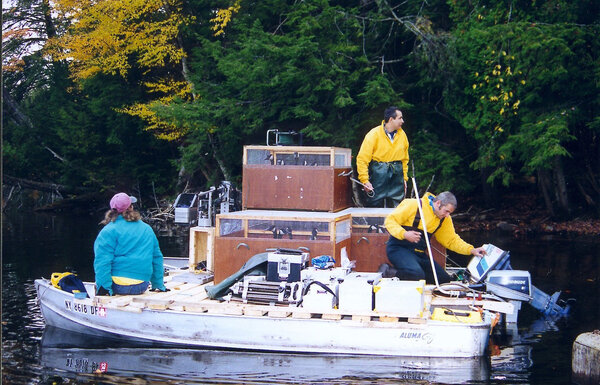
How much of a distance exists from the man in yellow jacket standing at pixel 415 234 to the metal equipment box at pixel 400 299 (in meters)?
1.04

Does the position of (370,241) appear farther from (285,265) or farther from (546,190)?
(546,190)

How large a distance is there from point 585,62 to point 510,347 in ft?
35.4

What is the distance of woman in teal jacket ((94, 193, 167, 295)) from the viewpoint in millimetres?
8430

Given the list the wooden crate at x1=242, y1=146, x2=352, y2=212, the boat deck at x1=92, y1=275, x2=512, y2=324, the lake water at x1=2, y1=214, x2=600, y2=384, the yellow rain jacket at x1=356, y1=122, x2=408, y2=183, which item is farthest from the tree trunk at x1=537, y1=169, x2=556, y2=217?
the boat deck at x1=92, y1=275, x2=512, y2=324

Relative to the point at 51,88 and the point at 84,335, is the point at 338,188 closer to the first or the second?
the point at 84,335

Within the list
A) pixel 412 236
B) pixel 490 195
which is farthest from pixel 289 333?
pixel 490 195

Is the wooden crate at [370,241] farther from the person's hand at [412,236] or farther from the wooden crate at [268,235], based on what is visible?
the person's hand at [412,236]

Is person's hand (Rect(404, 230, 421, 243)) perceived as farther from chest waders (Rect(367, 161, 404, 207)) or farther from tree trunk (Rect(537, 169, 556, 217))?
tree trunk (Rect(537, 169, 556, 217))

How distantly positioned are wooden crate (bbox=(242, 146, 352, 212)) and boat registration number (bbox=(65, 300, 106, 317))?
2.51 metres

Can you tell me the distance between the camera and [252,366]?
25.6ft

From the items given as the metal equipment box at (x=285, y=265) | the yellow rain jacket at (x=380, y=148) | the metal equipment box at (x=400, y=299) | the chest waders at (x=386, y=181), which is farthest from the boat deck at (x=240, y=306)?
the yellow rain jacket at (x=380, y=148)

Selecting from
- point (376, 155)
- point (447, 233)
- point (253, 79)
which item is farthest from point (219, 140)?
point (447, 233)

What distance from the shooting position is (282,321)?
313 inches

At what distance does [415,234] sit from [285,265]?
5.10 ft
